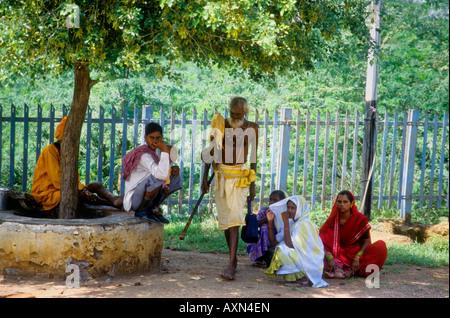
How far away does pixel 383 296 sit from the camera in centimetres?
501

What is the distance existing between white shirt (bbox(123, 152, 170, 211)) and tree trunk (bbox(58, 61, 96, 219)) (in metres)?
0.71

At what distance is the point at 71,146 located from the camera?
5.99m

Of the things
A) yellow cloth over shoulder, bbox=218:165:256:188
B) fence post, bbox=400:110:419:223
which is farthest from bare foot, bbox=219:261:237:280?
fence post, bbox=400:110:419:223

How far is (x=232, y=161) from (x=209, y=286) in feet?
4.45

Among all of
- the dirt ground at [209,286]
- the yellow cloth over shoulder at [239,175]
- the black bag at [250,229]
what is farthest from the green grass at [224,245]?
the yellow cloth over shoulder at [239,175]

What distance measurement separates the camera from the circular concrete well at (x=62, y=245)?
5.03 meters

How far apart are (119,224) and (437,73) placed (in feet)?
31.9

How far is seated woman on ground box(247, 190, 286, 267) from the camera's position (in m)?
5.93

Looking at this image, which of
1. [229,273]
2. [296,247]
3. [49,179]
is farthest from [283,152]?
[49,179]

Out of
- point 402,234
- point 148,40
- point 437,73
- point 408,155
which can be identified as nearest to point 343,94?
point 437,73

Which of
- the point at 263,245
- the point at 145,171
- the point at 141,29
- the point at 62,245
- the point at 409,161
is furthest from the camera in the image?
the point at 409,161

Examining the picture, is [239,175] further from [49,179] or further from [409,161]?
[409,161]

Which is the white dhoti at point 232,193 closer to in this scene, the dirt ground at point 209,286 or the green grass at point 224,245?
the dirt ground at point 209,286

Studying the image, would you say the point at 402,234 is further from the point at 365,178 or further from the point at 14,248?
the point at 14,248
